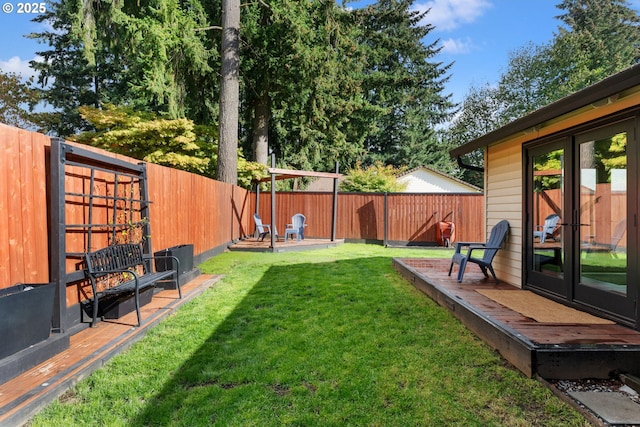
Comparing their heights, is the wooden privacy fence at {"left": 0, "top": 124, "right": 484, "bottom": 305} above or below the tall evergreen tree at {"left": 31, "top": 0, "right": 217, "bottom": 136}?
below

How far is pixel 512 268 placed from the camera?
4812 millimetres

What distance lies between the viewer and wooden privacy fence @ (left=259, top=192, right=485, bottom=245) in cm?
1100

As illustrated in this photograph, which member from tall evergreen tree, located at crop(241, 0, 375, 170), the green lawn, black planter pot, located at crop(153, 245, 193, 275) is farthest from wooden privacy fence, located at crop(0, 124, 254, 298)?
tall evergreen tree, located at crop(241, 0, 375, 170)

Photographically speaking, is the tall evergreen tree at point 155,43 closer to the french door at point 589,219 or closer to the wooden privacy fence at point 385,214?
the wooden privacy fence at point 385,214

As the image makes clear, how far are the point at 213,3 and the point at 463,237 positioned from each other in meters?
12.1

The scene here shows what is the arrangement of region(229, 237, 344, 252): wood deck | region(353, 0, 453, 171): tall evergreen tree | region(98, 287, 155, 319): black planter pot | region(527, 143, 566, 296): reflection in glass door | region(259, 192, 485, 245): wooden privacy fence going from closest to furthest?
region(98, 287, 155, 319): black planter pot, region(527, 143, 566, 296): reflection in glass door, region(229, 237, 344, 252): wood deck, region(259, 192, 485, 245): wooden privacy fence, region(353, 0, 453, 171): tall evergreen tree

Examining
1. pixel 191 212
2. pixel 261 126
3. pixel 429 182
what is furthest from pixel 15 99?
pixel 429 182

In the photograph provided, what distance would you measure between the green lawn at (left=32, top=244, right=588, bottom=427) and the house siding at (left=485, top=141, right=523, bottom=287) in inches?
61.4

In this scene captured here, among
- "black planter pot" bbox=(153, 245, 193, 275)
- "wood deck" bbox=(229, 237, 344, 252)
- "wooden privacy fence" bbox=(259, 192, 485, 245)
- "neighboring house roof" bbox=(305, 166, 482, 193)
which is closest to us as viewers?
"black planter pot" bbox=(153, 245, 193, 275)

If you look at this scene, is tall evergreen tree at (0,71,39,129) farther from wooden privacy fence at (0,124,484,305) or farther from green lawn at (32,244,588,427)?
green lawn at (32,244,588,427)

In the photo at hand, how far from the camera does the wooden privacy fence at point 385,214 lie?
36.1 feet

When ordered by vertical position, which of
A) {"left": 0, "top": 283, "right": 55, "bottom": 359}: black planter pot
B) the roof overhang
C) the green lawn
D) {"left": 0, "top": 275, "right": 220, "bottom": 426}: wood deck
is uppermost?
the roof overhang

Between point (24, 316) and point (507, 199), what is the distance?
5.39 m

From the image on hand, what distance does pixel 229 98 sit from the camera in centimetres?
1056
